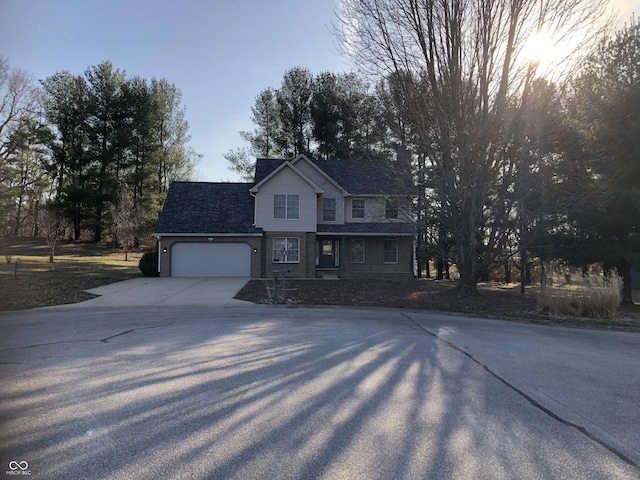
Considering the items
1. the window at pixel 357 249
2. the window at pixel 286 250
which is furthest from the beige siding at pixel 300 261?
the window at pixel 357 249

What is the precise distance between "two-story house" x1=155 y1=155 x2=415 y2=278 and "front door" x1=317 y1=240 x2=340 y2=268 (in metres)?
0.05

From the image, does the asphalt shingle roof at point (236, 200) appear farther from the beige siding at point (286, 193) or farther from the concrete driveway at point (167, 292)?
the concrete driveway at point (167, 292)

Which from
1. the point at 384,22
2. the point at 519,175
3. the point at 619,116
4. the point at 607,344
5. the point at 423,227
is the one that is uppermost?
the point at 384,22

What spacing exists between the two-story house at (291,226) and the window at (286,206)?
0.06 m

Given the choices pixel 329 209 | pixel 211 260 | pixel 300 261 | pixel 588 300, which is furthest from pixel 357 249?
pixel 588 300

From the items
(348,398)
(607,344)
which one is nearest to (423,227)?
(607,344)

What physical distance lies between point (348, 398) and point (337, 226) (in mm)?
21043

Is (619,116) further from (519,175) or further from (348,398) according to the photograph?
(348,398)

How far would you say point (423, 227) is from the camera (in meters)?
17.9

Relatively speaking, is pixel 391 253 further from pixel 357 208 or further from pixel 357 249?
pixel 357 208

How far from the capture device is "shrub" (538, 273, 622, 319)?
12609mm

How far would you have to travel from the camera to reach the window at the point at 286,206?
24391mm
